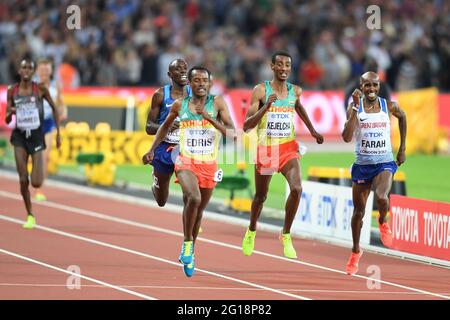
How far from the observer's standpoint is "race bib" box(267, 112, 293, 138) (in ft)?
46.2

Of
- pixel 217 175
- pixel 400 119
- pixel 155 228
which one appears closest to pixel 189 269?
pixel 217 175

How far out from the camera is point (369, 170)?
45.0 ft

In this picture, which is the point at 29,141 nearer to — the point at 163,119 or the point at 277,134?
the point at 163,119

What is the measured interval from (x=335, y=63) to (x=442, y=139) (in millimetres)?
4250

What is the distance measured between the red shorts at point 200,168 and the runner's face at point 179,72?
124cm

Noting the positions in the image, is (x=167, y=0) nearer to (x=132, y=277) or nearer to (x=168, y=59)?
(x=168, y=59)

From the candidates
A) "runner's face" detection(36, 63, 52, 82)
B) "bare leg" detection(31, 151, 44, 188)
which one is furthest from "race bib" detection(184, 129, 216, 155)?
"runner's face" detection(36, 63, 52, 82)

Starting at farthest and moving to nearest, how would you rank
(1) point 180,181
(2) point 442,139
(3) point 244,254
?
(2) point 442,139, (3) point 244,254, (1) point 180,181

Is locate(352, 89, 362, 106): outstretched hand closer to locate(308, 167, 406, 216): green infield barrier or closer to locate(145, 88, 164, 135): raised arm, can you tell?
locate(145, 88, 164, 135): raised arm

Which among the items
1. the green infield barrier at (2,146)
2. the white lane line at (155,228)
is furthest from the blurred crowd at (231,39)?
the white lane line at (155,228)

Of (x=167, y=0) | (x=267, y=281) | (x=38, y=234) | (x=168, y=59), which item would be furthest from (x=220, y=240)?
(x=167, y=0)

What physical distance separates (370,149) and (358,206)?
2.12 ft

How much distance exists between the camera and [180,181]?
1312cm

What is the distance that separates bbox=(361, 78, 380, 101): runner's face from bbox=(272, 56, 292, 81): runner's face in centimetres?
93
